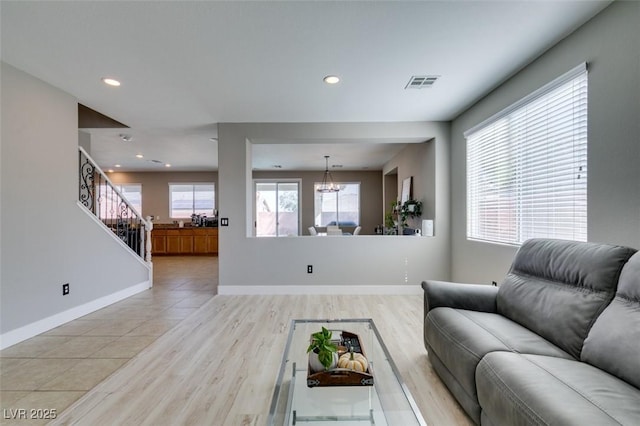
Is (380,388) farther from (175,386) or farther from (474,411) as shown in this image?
(175,386)

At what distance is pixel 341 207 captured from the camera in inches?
349

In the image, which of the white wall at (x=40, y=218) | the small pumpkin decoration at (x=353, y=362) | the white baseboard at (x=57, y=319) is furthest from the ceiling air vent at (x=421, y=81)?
the white baseboard at (x=57, y=319)

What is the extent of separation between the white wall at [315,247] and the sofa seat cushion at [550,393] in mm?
2773

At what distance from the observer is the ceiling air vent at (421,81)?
2767 mm

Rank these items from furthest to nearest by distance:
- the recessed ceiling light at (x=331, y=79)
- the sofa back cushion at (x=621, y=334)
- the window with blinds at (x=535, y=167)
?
the recessed ceiling light at (x=331, y=79) < the window with blinds at (x=535, y=167) < the sofa back cushion at (x=621, y=334)

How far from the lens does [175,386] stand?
1.92 metres

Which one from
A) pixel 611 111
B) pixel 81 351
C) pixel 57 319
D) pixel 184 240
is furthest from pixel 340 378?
pixel 184 240

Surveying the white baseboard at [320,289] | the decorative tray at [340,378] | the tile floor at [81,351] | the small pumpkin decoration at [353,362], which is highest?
the small pumpkin decoration at [353,362]

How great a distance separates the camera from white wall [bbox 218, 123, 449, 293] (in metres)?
4.14

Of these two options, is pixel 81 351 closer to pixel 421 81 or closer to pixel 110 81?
pixel 110 81

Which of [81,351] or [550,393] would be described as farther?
[81,351]

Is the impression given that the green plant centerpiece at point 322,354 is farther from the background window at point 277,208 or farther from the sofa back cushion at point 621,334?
the background window at point 277,208

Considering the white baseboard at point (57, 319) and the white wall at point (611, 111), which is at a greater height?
the white wall at point (611, 111)

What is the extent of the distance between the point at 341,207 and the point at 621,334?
769 cm
